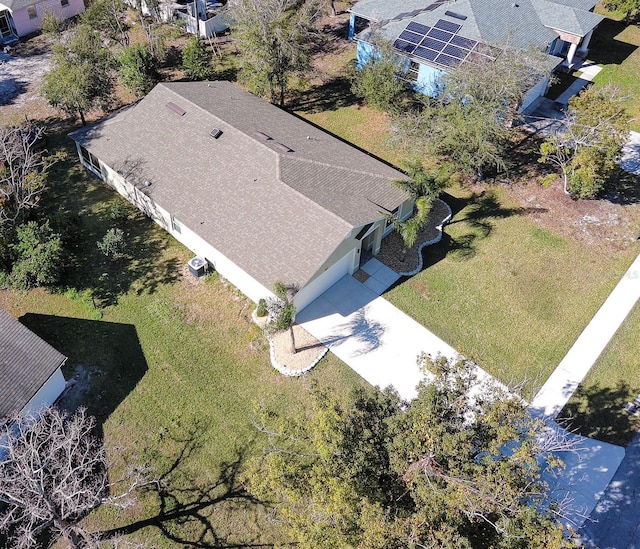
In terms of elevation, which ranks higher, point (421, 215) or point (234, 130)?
point (234, 130)

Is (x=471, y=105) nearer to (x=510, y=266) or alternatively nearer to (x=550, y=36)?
(x=510, y=266)

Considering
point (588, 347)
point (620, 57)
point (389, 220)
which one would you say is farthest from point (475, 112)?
point (620, 57)

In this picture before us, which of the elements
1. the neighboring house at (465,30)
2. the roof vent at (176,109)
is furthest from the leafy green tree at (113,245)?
the neighboring house at (465,30)

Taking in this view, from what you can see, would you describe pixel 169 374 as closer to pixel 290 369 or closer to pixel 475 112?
pixel 290 369

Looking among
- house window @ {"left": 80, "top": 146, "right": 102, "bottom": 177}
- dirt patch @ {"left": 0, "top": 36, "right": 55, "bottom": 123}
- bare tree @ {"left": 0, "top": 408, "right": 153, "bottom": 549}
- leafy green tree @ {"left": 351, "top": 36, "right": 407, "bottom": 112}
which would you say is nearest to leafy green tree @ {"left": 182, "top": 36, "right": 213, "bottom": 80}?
dirt patch @ {"left": 0, "top": 36, "right": 55, "bottom": 123}

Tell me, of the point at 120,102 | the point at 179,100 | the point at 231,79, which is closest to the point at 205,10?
the point at 231,79

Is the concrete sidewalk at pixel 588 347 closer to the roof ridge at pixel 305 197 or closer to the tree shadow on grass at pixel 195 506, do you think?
the roof ridge at pixel 305 197
